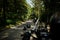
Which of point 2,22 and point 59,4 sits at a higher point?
point 59,4

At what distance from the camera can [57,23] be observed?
4676 millimetres

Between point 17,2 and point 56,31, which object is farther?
point 17,2

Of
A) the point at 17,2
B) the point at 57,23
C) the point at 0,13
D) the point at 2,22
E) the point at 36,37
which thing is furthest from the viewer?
the point at 17,2

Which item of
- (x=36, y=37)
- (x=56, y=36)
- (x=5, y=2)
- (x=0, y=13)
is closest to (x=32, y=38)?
(x=36, y=37)

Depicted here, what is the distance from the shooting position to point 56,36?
16.2 ft

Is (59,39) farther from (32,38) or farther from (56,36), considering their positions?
(32,38)

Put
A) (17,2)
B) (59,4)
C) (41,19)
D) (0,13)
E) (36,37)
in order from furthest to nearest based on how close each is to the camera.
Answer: (17,2), (0,13), (41,19), (36,37), (59,4)

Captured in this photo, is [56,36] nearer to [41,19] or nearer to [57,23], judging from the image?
[57,23]

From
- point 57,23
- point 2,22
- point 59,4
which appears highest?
point 59,4

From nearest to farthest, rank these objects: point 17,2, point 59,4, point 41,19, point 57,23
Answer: point 57,23
point 59,4
point 41,19
point 17,2

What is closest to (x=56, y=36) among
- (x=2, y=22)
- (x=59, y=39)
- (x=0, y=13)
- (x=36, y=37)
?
(x=59, y=39)

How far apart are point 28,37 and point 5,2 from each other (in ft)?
62.6

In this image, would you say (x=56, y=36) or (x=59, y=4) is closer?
(x=56, y=36)

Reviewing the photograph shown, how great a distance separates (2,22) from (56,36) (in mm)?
21676
